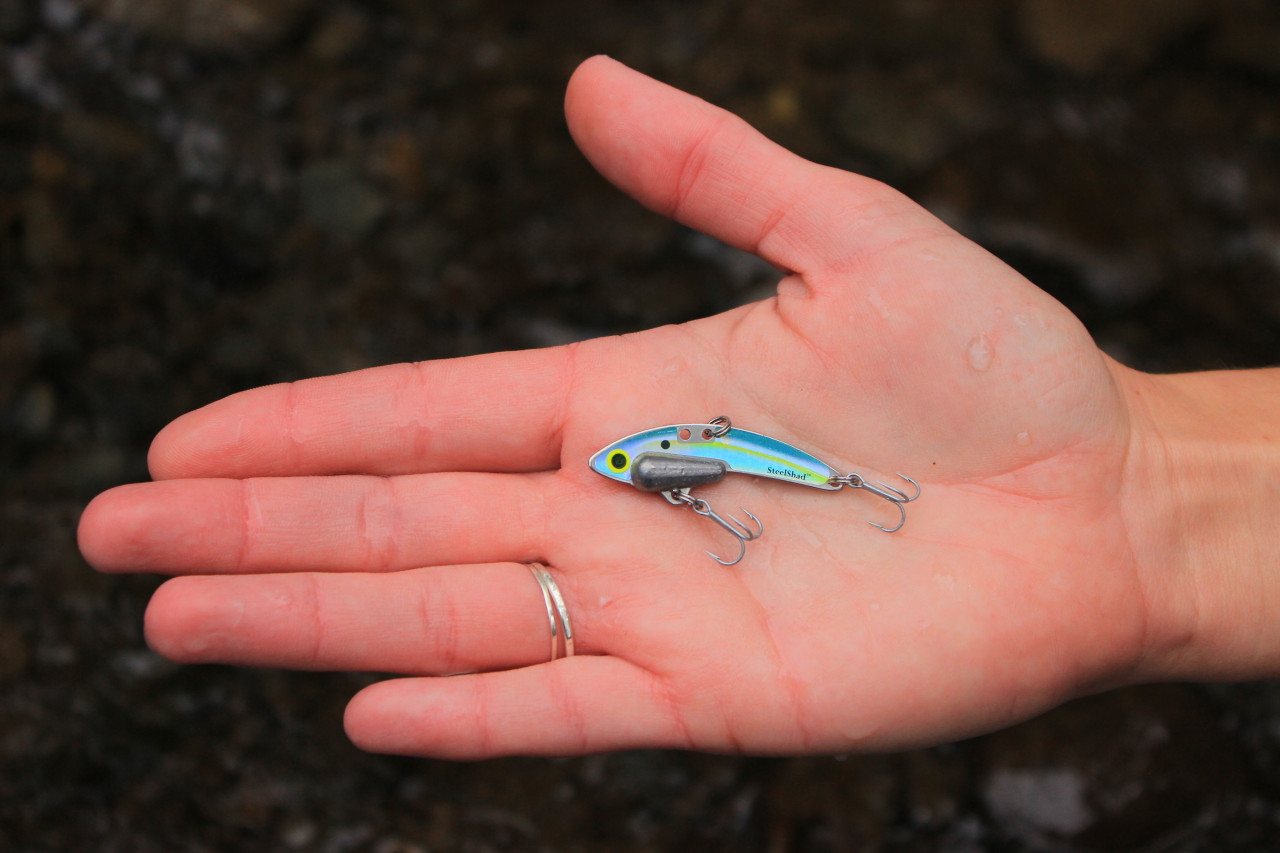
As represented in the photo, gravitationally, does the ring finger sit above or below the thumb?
below

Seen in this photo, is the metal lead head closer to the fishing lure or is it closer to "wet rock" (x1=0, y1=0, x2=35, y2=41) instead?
the fishing lure

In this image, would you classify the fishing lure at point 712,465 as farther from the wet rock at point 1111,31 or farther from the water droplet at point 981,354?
the wet rock at point 1111,31

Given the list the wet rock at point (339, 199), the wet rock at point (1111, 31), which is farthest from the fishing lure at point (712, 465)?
the wet rock at point (1111, 31)

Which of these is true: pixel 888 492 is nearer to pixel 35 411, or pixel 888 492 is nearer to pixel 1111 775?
pixel 1111 775

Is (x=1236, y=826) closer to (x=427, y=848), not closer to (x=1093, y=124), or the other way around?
(x=427, y=848)

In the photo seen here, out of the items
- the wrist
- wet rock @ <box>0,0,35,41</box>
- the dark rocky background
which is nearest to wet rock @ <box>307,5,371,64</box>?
the dark rocky background

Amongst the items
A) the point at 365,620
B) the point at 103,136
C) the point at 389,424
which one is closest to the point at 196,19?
the point at 103,136
